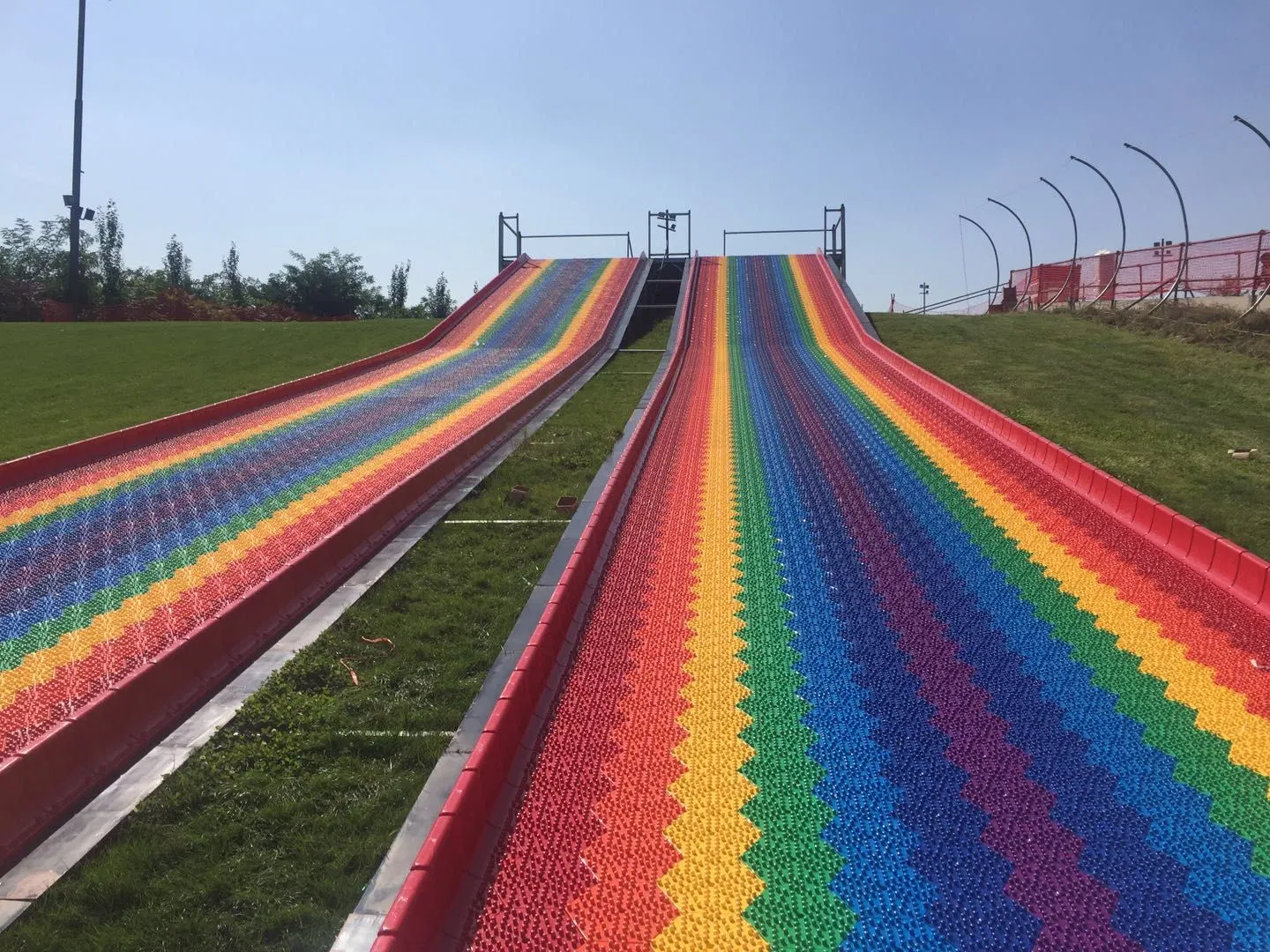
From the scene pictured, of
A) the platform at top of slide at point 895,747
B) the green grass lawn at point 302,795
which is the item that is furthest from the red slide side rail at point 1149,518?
the green grass lawn at point 302,795

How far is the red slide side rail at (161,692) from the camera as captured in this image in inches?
105

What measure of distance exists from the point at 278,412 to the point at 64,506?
3687 millimetres

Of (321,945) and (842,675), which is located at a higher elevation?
(842,675)

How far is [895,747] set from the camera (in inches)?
113

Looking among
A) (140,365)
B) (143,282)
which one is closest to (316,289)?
(143,282)

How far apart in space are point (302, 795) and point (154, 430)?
252 inches

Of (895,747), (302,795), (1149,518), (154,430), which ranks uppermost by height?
(154,430)

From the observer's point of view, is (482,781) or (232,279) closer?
(482,781)

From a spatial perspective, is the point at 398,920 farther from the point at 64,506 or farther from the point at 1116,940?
the point at 64,506

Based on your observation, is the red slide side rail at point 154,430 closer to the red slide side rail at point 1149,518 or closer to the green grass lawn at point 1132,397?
the red slide side rail at point 1149,518

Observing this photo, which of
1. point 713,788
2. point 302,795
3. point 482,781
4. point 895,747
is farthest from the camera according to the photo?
point 895,747

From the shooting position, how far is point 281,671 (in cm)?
361

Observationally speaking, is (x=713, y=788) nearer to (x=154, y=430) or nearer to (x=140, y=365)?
(x=154, y=430)

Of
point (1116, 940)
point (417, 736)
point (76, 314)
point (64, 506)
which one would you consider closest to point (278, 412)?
point (64, 506)
